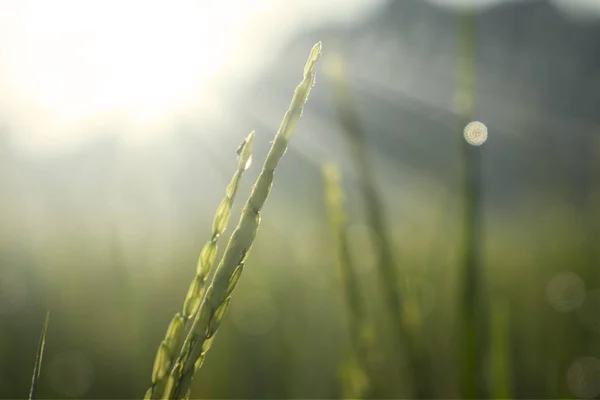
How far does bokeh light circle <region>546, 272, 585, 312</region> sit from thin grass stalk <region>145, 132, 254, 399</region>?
7.72 feet

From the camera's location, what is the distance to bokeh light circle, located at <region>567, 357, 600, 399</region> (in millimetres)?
1815

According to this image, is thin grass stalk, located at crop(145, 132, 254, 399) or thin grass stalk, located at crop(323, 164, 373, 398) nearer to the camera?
thin grass stalk, located at crop(145, 132, 254, 399)

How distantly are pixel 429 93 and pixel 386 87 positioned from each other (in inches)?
74.8

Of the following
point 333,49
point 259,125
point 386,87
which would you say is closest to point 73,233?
point 333,49

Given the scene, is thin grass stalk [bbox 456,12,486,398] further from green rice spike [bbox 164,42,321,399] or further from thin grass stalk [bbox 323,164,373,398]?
green rice spike [bbox 164,42,321,399]

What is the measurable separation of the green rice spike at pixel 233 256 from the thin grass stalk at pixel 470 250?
0.49 m

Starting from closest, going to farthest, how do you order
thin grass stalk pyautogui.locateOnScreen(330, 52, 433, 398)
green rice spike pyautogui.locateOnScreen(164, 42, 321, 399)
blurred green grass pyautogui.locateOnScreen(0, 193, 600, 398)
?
green rice spike pyautogui.locateOnScreen(164, 42, 321, 399)
thin grass stalk pyautogui.locateOnScreen(330, 52, 433, 398)
blurred green grass pyautogui.locateOnScreen(0, 193, 600, 398)

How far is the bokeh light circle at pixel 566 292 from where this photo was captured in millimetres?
2536

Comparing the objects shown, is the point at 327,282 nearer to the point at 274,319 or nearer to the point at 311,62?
the point at 274,319

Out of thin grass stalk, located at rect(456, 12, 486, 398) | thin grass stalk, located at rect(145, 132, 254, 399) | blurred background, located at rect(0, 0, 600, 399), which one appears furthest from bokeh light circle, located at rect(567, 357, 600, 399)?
thin grass stalk, located at rect(145, 132, 254, 399)

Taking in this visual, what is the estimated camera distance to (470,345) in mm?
777

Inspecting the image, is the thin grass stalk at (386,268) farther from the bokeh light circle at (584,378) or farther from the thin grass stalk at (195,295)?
the bokeh light circle at (584,378)

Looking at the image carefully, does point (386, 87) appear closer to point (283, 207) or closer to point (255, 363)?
point (283, 207)

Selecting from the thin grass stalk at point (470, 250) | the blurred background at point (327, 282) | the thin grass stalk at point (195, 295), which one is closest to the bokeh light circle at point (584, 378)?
the blurred background at point (327, 282)
